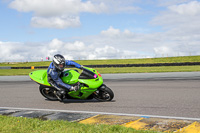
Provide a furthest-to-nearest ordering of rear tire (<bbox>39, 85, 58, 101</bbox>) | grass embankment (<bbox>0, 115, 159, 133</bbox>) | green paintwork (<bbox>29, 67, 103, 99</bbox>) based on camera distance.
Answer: rear tire (<bbox>39, 85, 58, 101</bbox>) < green paintwork (<bbox>29, 67, 103, 99</bbox>) < grass embankment (<bbox>0, 115, 159, 133</bbox>)

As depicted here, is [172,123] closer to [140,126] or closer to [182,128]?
[182,128]

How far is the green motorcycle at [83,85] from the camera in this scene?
23.7 ft

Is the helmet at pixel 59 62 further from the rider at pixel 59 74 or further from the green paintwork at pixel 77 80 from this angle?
the green paintwork at pixel 77 80

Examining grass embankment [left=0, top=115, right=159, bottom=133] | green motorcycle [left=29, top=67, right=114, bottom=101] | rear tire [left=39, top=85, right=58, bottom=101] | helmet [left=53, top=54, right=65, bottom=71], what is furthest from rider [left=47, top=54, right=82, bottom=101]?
grass embankment [left=0, top=115, right=159, bottom=133]

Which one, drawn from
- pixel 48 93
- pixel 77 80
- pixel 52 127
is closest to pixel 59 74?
pixel 77 80

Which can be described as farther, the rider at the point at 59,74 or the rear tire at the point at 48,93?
the rear tire at the point at 48,93

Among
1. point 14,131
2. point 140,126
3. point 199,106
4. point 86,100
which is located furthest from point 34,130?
point 199,106

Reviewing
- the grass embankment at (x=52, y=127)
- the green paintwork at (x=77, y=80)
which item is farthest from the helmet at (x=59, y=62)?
the grass embankment at (x=52, y=127)

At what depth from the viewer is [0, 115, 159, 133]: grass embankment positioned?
417 cm

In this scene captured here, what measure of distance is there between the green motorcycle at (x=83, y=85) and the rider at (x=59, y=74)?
0.17 m

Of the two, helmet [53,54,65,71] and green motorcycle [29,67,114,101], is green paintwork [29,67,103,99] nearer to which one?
green motorcycle [29,67,114,101]

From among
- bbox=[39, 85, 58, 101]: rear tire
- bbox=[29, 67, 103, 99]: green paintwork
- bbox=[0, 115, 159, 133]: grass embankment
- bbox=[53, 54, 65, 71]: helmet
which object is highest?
bbox=[53, 54, 65, 71]: helmet

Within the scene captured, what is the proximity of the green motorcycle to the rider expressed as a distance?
17 centimetres

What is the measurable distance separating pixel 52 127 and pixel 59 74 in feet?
10.9
